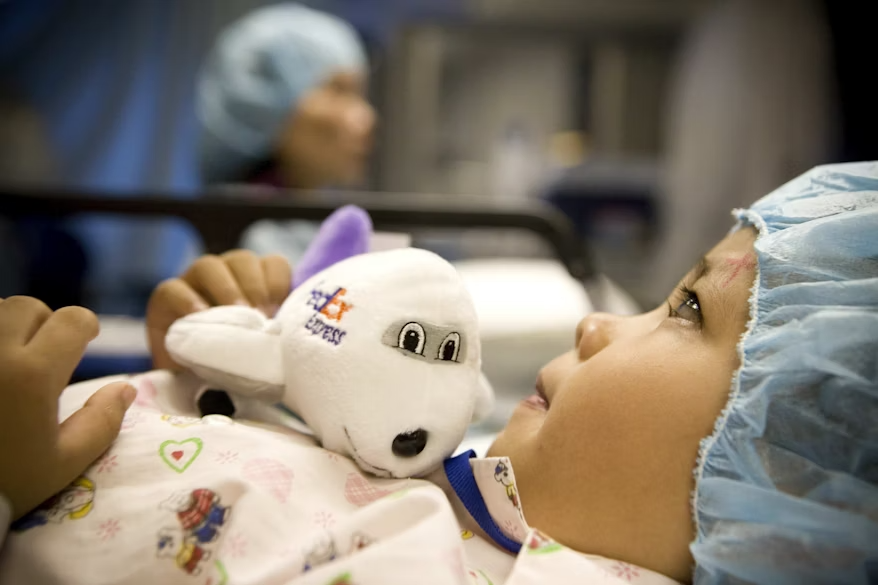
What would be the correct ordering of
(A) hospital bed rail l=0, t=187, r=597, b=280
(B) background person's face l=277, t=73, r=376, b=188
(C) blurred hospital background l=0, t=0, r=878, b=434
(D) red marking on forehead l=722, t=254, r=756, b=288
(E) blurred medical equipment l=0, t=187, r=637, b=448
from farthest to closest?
(B) background person's face l=277, t=73, r=376, b=188 < (C) blurred hospital background l=0, t=0, r=878, b=434 < (A) hospital bed rail l=0, t=187, r=597, b=280 < (E) blurred medical equipment l=0, t=187, r=637, b=448 < (D) red marking on forehead l=722, t=254, r=756, b=288

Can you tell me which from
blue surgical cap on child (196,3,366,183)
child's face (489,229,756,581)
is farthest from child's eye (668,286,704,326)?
blue surgical cap on child (196,3,366,183)

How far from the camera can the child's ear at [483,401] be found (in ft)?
1.76

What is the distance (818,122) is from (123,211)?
2004 mm

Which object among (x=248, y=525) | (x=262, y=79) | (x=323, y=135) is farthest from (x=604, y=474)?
(x=262, y=79)

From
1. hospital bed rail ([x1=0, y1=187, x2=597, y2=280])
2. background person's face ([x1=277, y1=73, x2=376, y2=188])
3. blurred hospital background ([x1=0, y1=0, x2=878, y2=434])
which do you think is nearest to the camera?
hospital bed rail ([x1=0, y1=187, x2=597, y2=280])

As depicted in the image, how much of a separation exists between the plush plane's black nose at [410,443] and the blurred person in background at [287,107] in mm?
1376

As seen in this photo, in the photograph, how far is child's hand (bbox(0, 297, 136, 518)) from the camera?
1.30 feet

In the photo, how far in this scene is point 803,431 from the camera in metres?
0.42

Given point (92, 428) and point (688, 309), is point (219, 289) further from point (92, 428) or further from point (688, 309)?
point (688, 309)

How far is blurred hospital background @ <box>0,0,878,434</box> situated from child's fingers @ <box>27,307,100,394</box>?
0.69 meters

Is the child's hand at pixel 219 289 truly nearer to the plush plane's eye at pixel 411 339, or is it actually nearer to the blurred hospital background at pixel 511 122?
the plush plane's eye at pixel 411 339

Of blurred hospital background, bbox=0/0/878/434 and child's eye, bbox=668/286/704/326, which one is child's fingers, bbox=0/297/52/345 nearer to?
child's eye, bbox=668/286/704/326

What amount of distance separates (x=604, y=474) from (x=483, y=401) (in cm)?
12

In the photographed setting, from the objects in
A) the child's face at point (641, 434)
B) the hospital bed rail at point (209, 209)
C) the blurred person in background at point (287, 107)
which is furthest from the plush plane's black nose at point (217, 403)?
the blurred person in background at point (287, 107)
